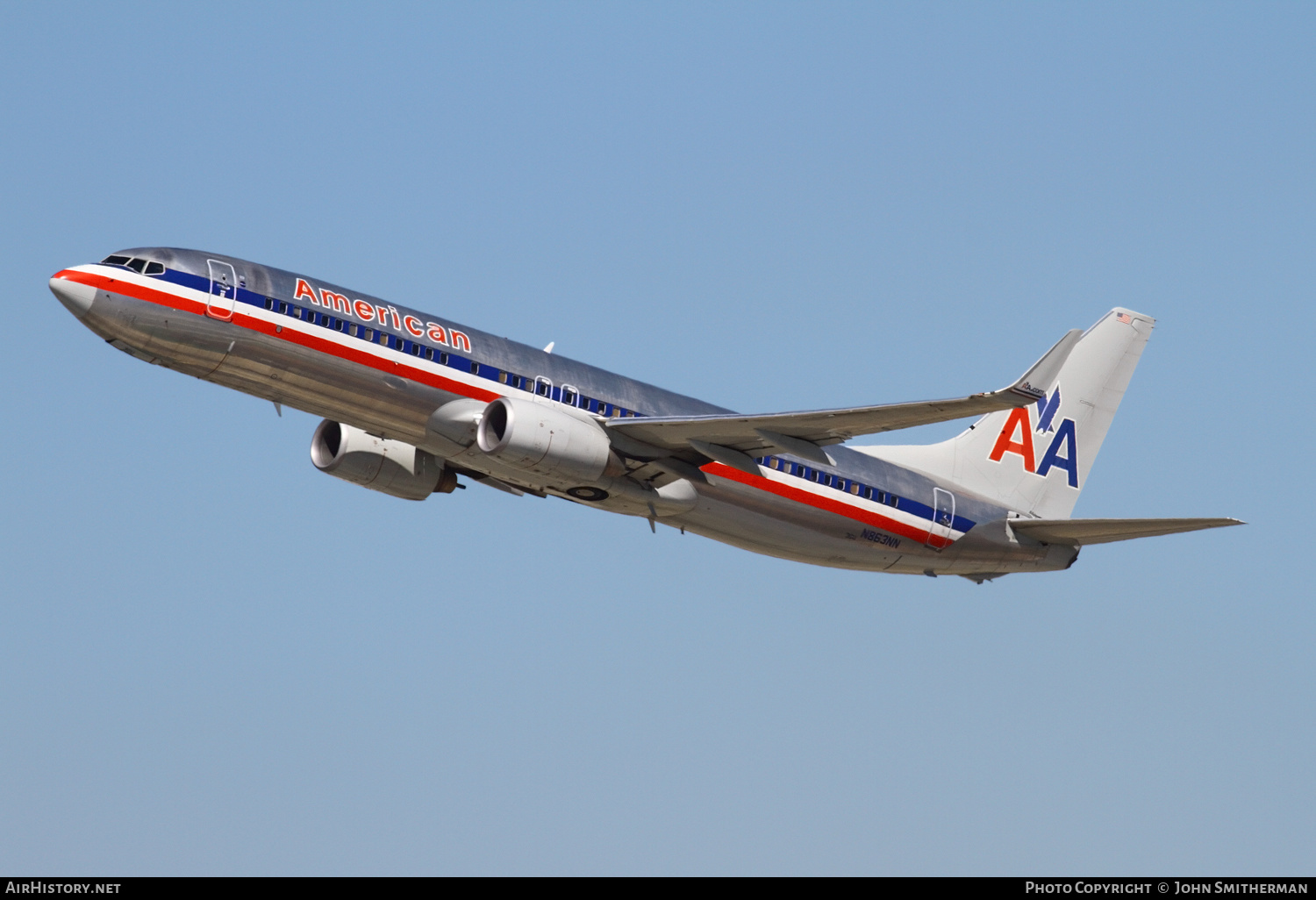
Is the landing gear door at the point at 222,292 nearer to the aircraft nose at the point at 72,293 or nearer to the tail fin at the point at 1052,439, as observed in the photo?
the aircraft nose at the point at 72,293

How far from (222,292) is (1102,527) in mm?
25680

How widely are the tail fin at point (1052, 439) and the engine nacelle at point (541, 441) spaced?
40.8ft

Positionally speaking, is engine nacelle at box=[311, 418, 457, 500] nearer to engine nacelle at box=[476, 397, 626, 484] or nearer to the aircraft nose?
engine nacelle at box=[476, 397, 626, 484]

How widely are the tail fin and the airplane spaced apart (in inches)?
8.8

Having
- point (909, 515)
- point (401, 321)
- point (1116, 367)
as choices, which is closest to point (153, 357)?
point (401, 321)

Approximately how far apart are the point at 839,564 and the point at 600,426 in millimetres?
9639

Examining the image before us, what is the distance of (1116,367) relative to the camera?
186ft

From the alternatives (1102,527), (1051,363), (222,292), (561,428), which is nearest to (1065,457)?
(1102,527)

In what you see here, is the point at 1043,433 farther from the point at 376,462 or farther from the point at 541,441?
the point at 376,462

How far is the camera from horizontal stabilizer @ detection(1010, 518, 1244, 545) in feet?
144

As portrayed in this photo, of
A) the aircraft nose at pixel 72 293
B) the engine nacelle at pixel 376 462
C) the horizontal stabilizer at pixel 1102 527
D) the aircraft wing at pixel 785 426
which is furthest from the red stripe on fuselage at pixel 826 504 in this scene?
the aircraft nose at pixel 72 293

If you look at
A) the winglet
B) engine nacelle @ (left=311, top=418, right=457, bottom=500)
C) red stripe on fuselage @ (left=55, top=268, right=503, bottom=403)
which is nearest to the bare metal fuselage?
red stripe on fuselage @ (left=55, top=268, right=503, bottom=403)

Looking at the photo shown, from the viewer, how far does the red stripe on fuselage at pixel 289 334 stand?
1547 inches
